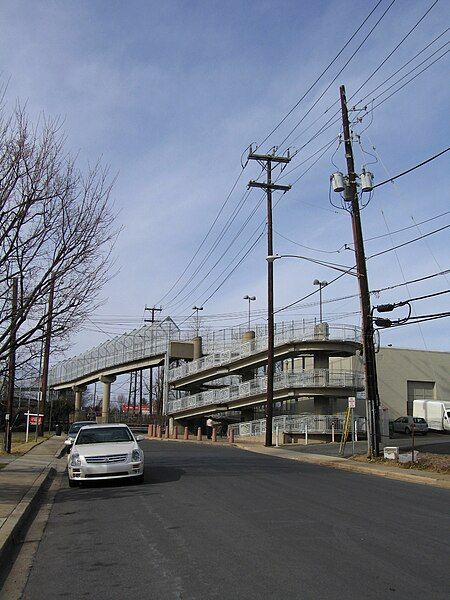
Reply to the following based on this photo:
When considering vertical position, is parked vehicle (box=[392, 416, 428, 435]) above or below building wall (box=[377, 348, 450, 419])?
below

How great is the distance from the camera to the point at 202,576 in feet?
21.4

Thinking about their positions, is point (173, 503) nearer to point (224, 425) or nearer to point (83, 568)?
point (83, 568)

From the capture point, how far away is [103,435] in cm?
1622

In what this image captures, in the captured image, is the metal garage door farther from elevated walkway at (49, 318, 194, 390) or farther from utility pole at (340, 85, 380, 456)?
utility pole at (340, 85, 380, 456)

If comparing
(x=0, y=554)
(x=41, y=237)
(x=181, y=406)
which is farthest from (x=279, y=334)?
(x=0, y=554)

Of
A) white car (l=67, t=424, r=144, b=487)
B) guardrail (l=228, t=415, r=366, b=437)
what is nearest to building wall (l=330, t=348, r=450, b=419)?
guardrail (l=228, t=415, r=366, b=437)

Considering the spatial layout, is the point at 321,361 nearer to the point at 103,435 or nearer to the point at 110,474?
the point at 103,435

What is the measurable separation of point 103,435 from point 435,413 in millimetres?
38015

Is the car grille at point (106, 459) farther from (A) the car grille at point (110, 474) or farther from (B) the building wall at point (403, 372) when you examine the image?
(B) the building wall at point (403, 372)

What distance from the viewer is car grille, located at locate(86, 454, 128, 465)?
1436 centimetres

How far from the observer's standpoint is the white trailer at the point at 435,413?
47.7 meters

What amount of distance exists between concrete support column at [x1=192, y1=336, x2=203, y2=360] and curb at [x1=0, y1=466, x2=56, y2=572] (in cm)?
4484

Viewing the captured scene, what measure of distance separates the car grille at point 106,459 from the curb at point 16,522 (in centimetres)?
124

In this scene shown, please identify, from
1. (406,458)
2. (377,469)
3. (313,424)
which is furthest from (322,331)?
(377,469)
